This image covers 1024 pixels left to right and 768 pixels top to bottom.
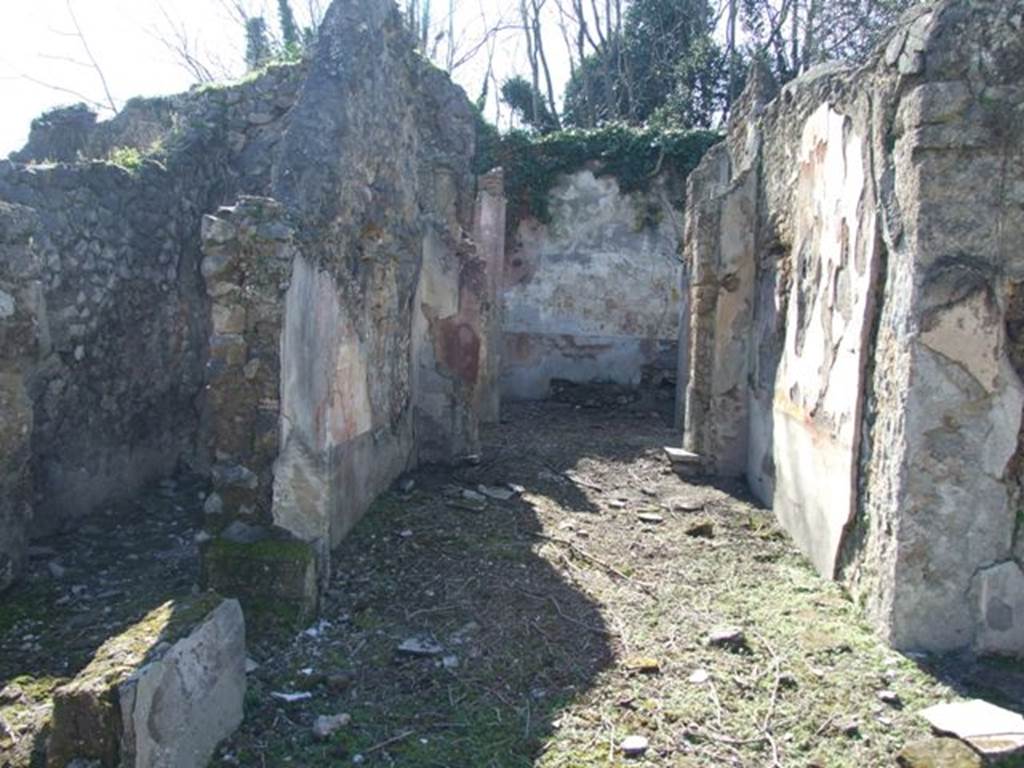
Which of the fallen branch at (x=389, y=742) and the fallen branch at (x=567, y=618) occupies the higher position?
the fallen branch at (x=567, y=618)

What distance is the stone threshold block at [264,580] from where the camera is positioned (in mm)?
3814

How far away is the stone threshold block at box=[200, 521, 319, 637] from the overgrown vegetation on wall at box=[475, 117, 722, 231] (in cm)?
948

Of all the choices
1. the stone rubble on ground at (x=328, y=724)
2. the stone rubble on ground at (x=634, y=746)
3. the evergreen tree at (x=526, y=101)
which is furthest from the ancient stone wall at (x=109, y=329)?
the evergreen tree at (x=526, y=101)

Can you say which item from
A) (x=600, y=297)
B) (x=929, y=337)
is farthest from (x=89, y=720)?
(x=600, y=297)

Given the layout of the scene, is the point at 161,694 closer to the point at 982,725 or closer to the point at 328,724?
the point at 328,724

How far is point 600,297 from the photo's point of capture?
1252cm

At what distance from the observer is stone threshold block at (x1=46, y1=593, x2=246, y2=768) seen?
2426 millimetres

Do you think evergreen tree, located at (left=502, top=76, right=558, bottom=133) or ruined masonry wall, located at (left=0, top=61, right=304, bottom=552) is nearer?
ruined masonry wall, located at (left=0, top=61, right=304, bottom=552)

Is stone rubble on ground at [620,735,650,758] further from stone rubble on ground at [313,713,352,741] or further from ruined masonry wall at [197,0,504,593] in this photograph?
ruined masonry wall at [197,0,504,593]

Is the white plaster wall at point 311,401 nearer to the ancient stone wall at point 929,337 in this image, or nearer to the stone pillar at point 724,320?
the ancient stone wall at point 929,337

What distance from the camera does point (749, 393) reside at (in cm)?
704

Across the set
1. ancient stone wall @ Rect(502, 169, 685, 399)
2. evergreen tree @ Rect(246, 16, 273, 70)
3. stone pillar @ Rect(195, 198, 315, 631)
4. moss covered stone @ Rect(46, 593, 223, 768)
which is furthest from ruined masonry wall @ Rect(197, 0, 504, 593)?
evergreen tree @ Rect(246, 16, 273, 70)

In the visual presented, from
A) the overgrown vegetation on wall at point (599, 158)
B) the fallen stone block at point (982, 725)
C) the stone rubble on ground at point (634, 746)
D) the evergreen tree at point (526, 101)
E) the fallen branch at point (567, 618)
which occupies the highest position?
the evergreen tree at point (526, 101)

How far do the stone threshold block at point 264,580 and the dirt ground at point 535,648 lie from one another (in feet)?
0.36
